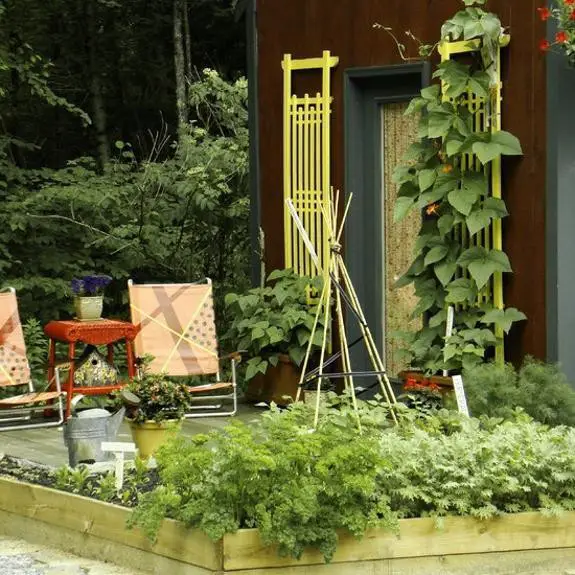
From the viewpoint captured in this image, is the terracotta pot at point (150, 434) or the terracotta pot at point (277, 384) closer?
the terracotta pot at point (150, 434)

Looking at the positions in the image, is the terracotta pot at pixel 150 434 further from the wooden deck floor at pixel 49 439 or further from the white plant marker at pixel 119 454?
the white plant marker at pixel 119 454

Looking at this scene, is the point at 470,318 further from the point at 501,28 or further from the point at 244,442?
the point at 244,442

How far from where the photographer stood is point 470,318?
27.4ft

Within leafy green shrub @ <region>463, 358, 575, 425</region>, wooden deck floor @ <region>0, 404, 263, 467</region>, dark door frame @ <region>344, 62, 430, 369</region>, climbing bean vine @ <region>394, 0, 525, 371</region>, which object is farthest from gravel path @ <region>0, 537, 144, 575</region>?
dark door frame @ <region>344, 62, 430, 369</region>

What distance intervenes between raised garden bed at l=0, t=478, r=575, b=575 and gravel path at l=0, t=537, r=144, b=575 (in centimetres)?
6

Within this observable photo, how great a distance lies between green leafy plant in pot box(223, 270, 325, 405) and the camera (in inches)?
368

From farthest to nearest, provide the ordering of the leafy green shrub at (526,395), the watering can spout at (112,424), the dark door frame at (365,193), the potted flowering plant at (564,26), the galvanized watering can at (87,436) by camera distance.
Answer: the dark door frame at (365,193), the potted flowering plant at (564,26), the leafy green shrub at (526,395), the watering can spout at (112,424), the galvanized watering can at (87,436)

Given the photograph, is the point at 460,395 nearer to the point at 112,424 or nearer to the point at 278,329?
the point at 112,424

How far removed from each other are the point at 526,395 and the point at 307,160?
2.72 metres

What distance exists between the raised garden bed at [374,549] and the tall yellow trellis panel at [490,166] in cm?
247

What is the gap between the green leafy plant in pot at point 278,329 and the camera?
9.34 metres

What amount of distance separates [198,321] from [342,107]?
1689mm

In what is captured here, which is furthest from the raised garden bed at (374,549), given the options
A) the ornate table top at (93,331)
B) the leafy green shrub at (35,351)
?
the leafy green shrub at (35,351)

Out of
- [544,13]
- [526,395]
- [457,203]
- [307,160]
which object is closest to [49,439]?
[307,160]
